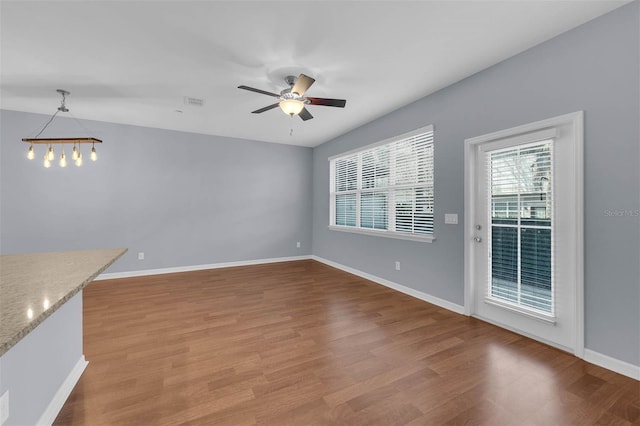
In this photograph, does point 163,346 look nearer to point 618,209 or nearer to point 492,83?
point 618,209

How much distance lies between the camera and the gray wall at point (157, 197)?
13.8 feet

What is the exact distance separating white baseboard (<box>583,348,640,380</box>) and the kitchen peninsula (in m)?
3.41

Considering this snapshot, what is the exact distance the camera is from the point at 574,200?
2219 mm

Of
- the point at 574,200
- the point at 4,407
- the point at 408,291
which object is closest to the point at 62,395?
the point at 4,407

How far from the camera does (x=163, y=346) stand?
7.81 feet

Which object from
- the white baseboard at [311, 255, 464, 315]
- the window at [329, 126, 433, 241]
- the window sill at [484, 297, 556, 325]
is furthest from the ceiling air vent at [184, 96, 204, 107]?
the window sill at [484, 297, 556, 325]

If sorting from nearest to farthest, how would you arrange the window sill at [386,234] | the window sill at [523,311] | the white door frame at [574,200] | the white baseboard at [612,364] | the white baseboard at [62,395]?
the white baseboard at [62,395], the white baseboard at [612,364], the white door frame at [574,200], the window sill at [523,311], the window sill at [386,234]

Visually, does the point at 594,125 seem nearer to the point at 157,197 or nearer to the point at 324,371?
the point at 324,371

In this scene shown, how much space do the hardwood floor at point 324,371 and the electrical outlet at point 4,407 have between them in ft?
1.98

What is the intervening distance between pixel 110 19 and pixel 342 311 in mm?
3537

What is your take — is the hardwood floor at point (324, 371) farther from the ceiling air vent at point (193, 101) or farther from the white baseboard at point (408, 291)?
the ceiling air vent at point (193, 101)

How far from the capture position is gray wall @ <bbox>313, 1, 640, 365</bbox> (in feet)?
6.43

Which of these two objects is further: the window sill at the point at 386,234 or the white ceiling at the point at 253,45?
the window sill at the point at 386,234

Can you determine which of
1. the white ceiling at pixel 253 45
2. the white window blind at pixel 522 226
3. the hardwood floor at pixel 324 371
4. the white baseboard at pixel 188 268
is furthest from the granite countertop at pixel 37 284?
the white window blind at pixel 522 226
